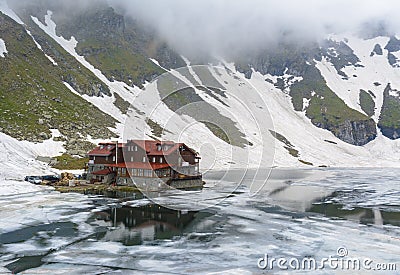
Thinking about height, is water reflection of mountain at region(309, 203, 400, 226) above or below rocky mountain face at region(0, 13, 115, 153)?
below

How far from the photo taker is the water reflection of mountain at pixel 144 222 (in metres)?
30.2

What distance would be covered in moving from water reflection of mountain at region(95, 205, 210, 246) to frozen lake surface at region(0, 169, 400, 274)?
3.3 inches

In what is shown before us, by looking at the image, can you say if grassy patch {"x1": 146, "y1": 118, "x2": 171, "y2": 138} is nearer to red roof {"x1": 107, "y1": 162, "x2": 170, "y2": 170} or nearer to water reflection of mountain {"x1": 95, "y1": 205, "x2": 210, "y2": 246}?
red roof {"x1": 107, "y1": 162, "x2": 170, "y2": 170}

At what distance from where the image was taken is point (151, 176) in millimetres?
60875

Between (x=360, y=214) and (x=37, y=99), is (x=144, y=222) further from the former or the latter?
(x=37, y=99)

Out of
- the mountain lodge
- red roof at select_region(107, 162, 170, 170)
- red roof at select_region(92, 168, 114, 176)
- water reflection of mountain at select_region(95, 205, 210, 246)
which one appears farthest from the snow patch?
water reflection of mountain at select_region(95, 205, 210, 246)

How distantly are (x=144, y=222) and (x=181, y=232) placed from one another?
17.0 feet

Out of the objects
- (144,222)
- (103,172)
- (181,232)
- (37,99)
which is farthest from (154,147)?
(37,99)

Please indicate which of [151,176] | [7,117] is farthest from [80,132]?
[151,176]

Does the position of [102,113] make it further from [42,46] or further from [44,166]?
[44,166]

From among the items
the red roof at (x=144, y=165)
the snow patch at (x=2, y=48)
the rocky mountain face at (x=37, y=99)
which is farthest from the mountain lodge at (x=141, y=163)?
the snow patch at (x=2, y=48)

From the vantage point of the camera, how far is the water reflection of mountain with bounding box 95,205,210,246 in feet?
99.2

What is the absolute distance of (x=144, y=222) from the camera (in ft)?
→ 117

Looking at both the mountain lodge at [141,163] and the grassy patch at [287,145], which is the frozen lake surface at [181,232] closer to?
the mountain lodge at [141,163]
